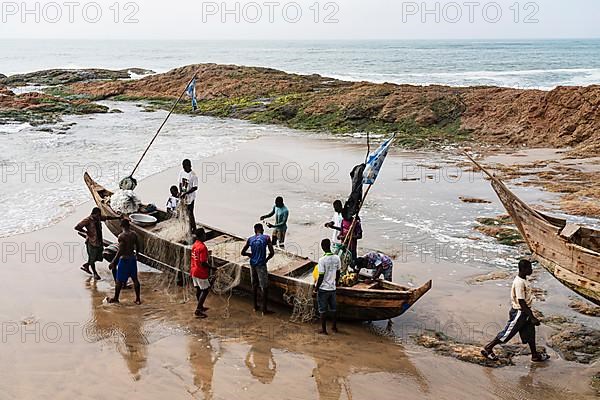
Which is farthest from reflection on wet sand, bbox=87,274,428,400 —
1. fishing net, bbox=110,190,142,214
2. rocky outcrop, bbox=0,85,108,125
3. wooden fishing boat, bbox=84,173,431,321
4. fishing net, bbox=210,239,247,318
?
rocky outcrop, bbox=0,85,108,125

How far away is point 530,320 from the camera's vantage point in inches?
286

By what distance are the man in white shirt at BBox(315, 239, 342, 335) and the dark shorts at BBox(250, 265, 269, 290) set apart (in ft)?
3.18

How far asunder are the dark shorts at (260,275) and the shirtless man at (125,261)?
6.28 ft

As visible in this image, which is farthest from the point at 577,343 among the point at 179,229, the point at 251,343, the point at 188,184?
the point at 188,184

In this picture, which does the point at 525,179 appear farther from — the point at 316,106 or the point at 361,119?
the point at 316,106

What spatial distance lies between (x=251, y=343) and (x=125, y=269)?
2494 millimetres

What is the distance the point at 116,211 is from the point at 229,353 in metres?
4.53

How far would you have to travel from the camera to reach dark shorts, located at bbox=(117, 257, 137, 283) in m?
9.21

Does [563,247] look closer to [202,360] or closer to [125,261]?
[202,360]

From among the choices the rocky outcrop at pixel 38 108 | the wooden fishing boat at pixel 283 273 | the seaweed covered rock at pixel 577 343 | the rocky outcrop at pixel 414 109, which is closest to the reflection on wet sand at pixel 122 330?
the wooden fishing boat at pixel 283 273

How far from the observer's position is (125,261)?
362 inches

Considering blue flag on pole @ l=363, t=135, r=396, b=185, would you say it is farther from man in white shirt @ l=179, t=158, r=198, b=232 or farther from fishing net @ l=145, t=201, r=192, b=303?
man in white shirt @ l=179, t=158, r=198, b=232

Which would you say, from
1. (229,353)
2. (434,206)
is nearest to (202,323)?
(229,353)

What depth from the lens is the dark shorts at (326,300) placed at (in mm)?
8023
